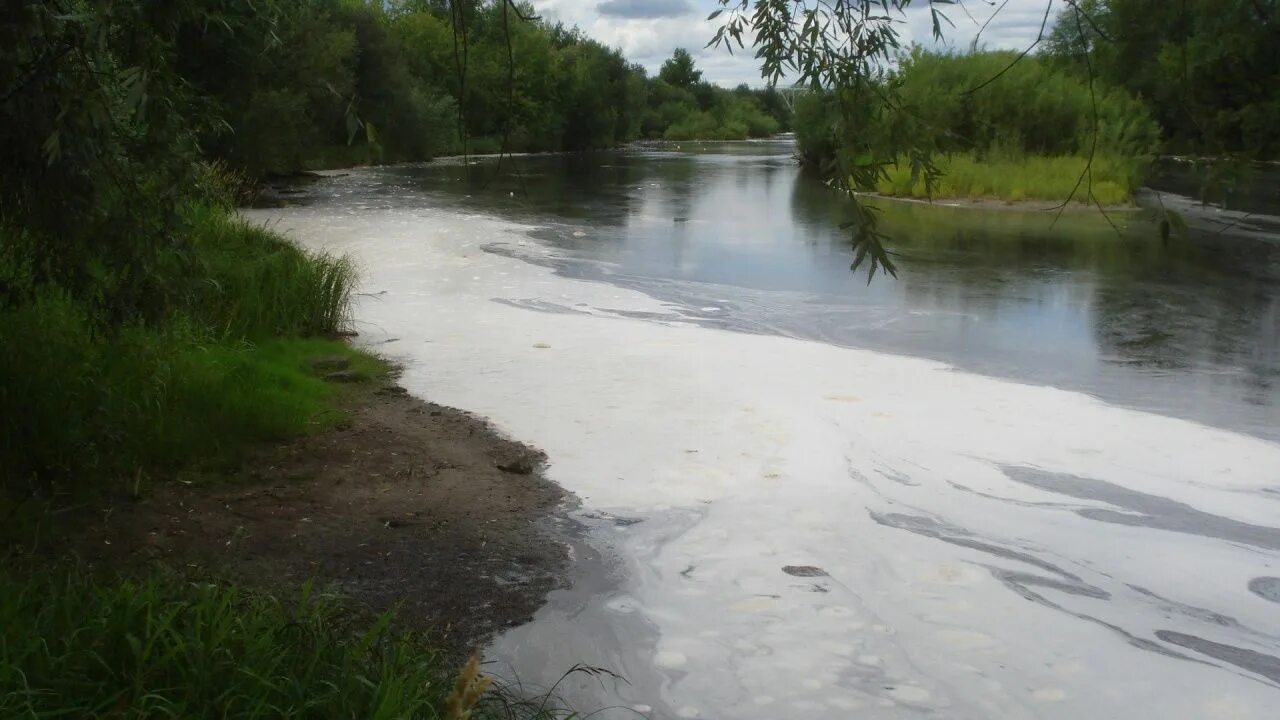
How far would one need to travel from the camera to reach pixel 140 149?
4840mm

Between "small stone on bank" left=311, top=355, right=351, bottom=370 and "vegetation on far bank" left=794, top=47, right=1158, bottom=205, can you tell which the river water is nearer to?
"small stone on bank" left=311, top=355, right=351, bottom=370

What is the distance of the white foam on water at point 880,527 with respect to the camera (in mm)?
4227

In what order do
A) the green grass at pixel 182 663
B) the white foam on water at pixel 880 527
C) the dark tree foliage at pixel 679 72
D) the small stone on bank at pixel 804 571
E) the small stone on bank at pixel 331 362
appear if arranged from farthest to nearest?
the dark tree foliage at pixel 679 72 → the small stone on bank at pixel 331 362 → the small stone on bank at pixel 804 571 → the white foam on water at pixel 880 527 → the green grass at pixel 182 663

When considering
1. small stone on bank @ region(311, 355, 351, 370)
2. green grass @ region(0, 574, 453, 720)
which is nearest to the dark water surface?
small stone on bank @ region(311, 355, 351, 370)

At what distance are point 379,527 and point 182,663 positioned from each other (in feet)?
7.73

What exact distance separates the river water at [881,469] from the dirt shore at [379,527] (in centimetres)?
24

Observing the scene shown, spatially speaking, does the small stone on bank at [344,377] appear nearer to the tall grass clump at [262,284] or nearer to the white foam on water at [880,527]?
the white foam on water at [880,527]

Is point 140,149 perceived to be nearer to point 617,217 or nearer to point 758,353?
point 758,353

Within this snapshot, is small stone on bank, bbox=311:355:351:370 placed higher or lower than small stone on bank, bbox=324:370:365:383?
higher

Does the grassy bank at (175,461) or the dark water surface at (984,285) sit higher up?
the grassy bank at (175,461)

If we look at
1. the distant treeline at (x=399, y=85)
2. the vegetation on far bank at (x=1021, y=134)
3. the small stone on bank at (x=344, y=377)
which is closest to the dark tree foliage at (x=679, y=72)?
the distant treeline at (x=399, y=85)

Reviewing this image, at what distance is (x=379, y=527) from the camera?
5.31 metres

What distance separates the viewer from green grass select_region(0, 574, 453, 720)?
2.74 m

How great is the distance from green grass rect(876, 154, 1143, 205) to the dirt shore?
20.6 meters
